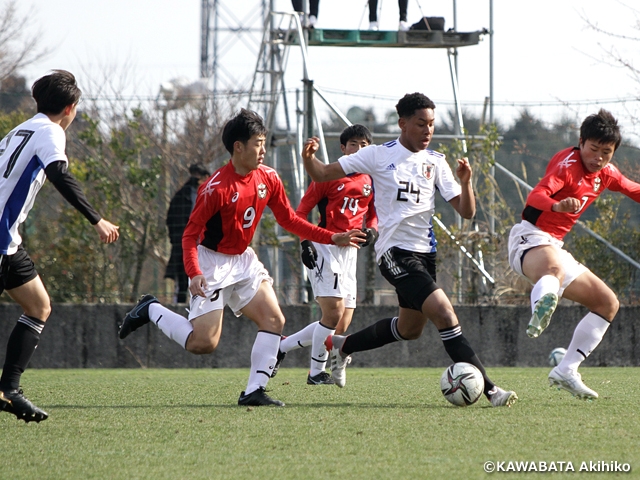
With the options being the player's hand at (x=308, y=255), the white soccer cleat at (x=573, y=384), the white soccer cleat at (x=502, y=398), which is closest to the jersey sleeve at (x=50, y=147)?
the white soccer cleat at (x=502, y=398)

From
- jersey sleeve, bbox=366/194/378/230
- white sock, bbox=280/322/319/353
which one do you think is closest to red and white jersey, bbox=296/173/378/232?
jersey sleeve, bbox=366/194/378/230

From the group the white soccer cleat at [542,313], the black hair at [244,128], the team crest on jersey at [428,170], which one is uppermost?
the black hair at [244,128]

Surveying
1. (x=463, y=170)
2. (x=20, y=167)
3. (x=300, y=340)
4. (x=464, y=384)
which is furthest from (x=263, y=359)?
(x=300, y=340)

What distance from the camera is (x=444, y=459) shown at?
4066mm

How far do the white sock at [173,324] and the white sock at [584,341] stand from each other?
2.56 metres

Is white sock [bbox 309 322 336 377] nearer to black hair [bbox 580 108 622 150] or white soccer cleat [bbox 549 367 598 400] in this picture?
white soccer cleat [bbox 549 367 598 400]

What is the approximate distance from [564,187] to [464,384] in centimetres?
159

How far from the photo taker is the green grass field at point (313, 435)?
395 cm

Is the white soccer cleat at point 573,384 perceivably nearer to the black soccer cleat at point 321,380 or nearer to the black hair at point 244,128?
the black soccer cleat at point 321,380

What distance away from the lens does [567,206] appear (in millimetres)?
6023

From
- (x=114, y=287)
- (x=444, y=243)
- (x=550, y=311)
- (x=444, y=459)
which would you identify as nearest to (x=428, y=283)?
(x=550, y=311)

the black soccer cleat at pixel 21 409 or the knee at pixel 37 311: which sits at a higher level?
the knee at pixel 37 311

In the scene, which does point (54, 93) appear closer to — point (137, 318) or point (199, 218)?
point (199, 218)

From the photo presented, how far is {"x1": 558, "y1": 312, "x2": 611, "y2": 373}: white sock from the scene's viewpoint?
20.7ft
